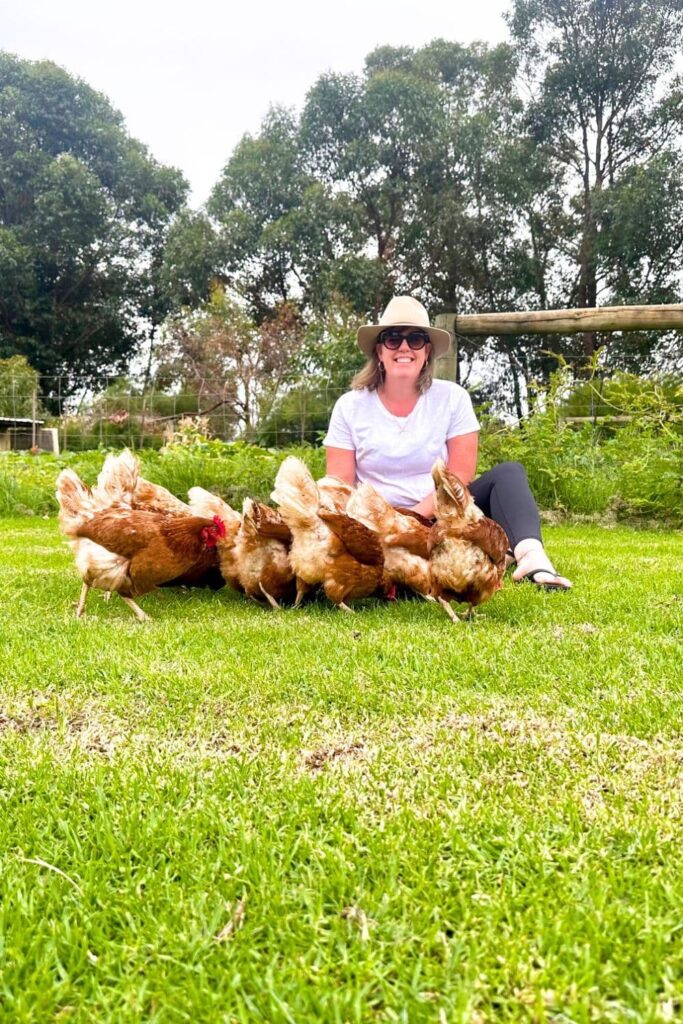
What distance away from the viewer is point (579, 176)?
64.5ft

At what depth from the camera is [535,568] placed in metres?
3.13

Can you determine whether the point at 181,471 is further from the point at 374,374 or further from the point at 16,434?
the point at 16,434

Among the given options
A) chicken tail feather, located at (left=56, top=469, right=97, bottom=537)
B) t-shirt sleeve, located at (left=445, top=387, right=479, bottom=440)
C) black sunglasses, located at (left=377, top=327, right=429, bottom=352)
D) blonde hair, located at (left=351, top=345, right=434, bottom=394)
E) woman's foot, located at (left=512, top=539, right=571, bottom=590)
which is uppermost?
black sunglasses, located at (left=377, top=327, right=429, bottom=352)

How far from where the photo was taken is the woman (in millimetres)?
3391

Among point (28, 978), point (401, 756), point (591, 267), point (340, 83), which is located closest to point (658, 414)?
point (401, 756)

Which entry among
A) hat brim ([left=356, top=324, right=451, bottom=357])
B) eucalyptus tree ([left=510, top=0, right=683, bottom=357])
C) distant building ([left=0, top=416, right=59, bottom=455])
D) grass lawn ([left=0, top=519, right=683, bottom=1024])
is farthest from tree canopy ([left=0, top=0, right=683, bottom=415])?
grass lawn ([left=0, top=519, right=683, bottom=1024])

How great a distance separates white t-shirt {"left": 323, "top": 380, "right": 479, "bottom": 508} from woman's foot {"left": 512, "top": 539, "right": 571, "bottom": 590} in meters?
0.52

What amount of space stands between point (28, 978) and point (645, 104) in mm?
23072

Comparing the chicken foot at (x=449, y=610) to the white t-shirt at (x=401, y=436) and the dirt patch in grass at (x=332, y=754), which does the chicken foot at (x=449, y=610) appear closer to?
the white t-shirt at (x=401, y=436)

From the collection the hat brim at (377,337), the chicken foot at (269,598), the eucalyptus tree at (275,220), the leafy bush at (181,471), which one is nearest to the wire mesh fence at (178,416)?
the leafy bush at (181,471)

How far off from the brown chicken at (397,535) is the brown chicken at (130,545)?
0.66m

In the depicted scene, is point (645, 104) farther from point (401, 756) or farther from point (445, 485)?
point (401, 756)

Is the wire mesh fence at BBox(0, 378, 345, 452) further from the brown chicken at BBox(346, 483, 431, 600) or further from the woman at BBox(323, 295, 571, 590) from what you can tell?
the brown chicken at BBox(346, 483, 431, 600)

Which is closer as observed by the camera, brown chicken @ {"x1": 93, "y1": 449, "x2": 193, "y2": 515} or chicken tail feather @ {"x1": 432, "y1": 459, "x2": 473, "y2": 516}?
chicken tail feather @ {"x1": 432, "y1": 459, "x2": 473, "y2": 516}
